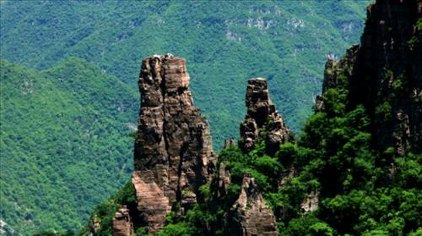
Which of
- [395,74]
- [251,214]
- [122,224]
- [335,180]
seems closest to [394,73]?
[395,74]

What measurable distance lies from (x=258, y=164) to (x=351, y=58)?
5.29m

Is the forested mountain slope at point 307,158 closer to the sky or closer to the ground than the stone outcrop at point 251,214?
closer to the sky

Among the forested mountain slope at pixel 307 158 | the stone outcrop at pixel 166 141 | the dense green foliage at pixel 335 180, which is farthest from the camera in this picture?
the stone outcrop at pixel 166 141

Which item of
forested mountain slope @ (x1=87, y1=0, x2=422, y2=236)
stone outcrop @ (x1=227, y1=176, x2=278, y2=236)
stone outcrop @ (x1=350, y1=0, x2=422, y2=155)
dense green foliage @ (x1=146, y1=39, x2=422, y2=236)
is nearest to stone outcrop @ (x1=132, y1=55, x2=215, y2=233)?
forested mountain slope @ (x1=87, y1=0, x2=422, y2=236)

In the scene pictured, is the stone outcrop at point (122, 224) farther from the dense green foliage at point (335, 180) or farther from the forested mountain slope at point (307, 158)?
the dense green foliage at point (335, 180)

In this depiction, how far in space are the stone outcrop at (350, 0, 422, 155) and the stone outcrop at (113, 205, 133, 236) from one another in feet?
39.0

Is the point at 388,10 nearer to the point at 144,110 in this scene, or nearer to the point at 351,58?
the point at 351,58

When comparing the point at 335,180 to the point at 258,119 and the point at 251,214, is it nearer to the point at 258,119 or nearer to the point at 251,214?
the point at 251,214

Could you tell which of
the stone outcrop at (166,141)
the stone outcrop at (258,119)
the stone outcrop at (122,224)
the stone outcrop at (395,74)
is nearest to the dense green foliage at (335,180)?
the stone outcrop at (395,74)

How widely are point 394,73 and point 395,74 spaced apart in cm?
8

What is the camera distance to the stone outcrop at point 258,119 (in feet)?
188

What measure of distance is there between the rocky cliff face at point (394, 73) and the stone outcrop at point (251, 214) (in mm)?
4479

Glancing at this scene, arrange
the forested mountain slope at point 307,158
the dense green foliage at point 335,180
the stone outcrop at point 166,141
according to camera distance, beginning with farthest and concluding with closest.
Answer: the stone outcrop at point 166,141 → the forested mountain slope at point 307,158 → the dense green foliage at point 335,180

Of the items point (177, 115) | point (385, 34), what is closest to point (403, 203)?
point (385, 34)
